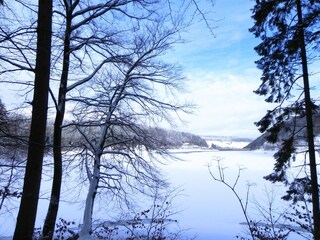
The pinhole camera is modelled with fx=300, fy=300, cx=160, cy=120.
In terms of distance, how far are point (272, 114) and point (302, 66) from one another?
1.50m

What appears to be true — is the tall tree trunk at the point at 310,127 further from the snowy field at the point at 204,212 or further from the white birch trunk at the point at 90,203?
the white birch trunk at the point at 90,203

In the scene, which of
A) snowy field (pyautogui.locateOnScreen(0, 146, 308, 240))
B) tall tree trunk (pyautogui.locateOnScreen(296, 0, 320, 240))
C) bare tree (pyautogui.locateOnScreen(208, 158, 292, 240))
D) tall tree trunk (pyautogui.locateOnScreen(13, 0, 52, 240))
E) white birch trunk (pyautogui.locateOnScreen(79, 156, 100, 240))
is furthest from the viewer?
snowy field (pyautogui.locateOnScreen(0, 146, 308, 240))

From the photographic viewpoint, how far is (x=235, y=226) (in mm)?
13656

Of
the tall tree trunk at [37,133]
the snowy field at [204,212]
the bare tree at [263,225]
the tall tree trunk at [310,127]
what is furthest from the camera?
the snowy field at [204,212]

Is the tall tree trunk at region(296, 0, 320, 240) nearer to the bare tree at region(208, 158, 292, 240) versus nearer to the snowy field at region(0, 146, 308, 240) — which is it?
the bare tree at region(208, 158, 292, 240)

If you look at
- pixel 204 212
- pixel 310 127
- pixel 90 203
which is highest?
pixel 310 127

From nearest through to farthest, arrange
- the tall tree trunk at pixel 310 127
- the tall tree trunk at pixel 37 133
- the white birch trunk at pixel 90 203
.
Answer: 1. the tall tree trunk at pixel 37 133
2. the tall tree trunk at pixel 310 127
3. the white birch trunk at pixel 90 203

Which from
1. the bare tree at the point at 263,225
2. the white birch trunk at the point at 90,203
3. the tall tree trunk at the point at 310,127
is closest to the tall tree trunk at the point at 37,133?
A: the bare tree at the point at 263,225

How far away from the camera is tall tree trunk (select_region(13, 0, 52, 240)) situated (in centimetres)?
327

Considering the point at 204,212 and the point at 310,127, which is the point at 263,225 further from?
the point at 310,127

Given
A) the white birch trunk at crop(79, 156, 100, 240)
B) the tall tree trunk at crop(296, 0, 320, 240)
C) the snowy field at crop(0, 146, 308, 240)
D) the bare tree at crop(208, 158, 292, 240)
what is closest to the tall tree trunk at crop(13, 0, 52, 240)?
the bare tree at crop(208, 158, 292, 240)

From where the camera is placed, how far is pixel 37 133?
334 cm

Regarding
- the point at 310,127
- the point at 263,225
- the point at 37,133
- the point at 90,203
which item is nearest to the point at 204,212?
the point at 263,225

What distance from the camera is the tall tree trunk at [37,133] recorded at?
3.27 meters
